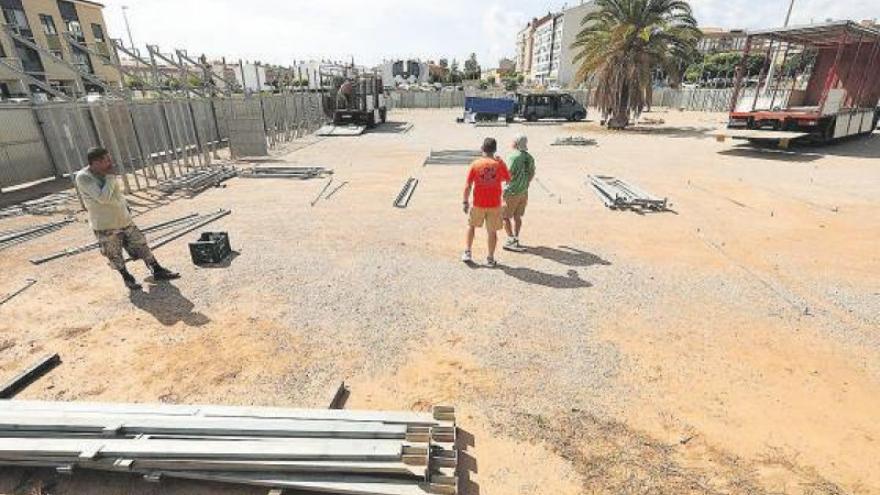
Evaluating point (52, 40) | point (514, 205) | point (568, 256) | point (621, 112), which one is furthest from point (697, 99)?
point (52, 40)

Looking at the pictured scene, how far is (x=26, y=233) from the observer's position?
8.12 m

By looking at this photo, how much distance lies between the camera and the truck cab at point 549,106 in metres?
31.4

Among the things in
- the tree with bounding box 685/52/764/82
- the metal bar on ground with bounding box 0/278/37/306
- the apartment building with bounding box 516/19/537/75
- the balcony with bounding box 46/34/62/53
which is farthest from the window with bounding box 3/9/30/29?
the apartment building with bounding box 516/19/537/75

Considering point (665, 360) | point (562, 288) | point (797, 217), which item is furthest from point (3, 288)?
point (797, 217)

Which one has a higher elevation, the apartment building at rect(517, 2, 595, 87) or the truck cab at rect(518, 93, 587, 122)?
the apartment building at rect(517, 2, 595, 87)

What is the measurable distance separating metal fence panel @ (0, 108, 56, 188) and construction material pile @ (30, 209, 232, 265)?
6.19m

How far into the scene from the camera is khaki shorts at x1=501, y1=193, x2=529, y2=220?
23.9 ft

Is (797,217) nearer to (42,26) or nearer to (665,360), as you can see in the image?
(665,360)

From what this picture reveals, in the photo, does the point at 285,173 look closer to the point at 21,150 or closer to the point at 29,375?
the point at 21,150

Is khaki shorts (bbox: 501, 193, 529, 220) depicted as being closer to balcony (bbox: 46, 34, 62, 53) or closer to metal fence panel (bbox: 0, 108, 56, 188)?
metal fence panel (bbox: 0, 108, 56, 188)

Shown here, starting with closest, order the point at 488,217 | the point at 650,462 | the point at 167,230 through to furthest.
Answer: the point at 650,462, the point at 488,217, the point at 167,230

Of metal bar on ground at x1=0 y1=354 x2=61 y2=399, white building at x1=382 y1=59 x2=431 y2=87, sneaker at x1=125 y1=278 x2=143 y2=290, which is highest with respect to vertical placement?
white building at x1=382 y1=59 x2=431 y2=87

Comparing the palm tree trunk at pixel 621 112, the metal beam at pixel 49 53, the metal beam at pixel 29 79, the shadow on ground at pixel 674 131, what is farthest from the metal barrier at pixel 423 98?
the metal beam at pixel 29 79

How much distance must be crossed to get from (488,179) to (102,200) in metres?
5.04
